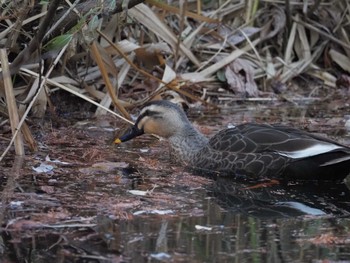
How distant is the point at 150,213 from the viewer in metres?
4.16

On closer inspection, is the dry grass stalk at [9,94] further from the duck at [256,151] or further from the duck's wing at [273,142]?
the duck's wing at [273,142]

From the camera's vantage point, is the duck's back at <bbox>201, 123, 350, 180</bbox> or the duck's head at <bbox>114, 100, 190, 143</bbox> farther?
the duck's head at <bbox>114, 100, 190, 143</bbox>

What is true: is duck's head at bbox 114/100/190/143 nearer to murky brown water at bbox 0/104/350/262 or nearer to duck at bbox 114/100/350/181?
duck at bbox 114/100/350/181

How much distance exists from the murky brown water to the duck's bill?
0.08 m

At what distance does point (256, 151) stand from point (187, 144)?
571mm

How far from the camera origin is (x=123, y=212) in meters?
4.14

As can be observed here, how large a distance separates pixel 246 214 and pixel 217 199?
361 mm

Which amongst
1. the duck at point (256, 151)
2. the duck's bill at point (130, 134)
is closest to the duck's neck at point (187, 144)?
the duck at point (256, 151)

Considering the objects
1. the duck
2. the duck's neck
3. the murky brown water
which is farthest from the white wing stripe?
the duck's neck

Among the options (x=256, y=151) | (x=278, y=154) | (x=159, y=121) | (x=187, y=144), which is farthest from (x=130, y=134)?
(x=278, y=154)

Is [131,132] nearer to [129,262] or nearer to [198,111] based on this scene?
[198,111]

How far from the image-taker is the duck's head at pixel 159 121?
604 centimetres

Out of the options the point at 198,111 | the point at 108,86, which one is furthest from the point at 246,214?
the point at 198,111

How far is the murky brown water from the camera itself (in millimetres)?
3531
